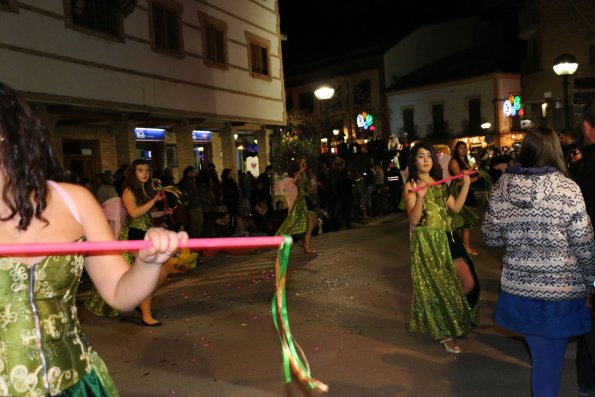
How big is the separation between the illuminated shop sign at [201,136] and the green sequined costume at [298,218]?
27.7 feet

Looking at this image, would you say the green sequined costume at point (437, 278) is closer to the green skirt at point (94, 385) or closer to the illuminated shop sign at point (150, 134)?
the green skirt at point (94, 385)

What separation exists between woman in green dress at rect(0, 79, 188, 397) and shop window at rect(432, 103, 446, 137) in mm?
44283

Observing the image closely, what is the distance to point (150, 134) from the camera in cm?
1644

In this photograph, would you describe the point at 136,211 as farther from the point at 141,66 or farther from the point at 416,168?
the point at 141,66

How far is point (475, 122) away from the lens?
4259 centimetres

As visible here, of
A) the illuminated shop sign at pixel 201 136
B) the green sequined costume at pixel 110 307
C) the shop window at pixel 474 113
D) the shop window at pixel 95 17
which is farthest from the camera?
the shop window at pixel 474 113

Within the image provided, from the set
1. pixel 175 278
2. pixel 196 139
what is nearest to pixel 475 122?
pixel 196 139

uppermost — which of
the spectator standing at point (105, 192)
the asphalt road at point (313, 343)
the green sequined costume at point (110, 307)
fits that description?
the spectator standing at point (105, 192)

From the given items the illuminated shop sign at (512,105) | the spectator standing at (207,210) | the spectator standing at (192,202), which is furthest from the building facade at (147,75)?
the illuminated shop sign at (512,105)

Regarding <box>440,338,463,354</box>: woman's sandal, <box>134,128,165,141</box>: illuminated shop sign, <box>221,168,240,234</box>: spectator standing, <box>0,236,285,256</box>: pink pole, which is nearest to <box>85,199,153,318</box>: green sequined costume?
<box>440,338,463,354</box>: woman's sandal

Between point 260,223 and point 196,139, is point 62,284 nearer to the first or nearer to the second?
point 260,223

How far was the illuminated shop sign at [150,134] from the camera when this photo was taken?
15.8m

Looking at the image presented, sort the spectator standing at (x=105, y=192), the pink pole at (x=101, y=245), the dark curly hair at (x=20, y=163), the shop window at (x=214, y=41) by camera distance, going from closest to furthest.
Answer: the pink pole at (x=101, y=245) → the dark curly hair at (x=20, y=163) → the spectator standing at (x=105, y=192) → the shop window at (x=214, y=41)

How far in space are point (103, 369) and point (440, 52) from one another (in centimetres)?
4866
